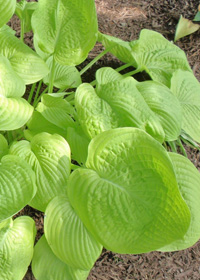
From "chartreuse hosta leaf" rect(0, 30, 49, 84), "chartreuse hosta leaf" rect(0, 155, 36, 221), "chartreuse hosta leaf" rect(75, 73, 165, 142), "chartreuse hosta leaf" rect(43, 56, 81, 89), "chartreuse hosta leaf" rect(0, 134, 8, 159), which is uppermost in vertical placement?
"chartreuse hosta leaf" rect(0, 30, 49, 84)

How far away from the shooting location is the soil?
5.06 ft

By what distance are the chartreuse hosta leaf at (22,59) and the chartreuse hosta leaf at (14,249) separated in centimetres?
56

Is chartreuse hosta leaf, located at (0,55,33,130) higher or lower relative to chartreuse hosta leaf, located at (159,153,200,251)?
higher

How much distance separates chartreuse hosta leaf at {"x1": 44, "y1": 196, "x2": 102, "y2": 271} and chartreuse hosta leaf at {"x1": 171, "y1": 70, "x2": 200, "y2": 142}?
676mm

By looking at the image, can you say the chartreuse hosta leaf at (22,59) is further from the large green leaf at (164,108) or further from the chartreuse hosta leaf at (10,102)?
the large green leaf at (164,108)

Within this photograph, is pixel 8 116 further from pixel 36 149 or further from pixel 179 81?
pixel 179 81

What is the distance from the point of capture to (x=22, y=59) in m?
1.31

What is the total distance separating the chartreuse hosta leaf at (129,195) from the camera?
38.5 inches

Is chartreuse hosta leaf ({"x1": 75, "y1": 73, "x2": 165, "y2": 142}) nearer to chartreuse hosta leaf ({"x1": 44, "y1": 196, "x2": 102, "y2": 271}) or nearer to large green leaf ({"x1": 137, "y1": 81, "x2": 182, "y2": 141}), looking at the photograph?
large green leaf ({"x1": 137, "y1": 81, "x2": 182, "y2": 141})

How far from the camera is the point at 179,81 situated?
1.54m

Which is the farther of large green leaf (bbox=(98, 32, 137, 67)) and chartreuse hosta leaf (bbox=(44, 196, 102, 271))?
large green leaf (bbox=(98, 32, 137, 67))

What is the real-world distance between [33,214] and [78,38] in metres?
0.82

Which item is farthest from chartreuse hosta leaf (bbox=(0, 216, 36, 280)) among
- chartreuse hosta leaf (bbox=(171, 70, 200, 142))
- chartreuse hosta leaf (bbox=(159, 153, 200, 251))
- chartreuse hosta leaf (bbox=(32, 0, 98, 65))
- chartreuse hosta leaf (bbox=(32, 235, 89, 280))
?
chartreuse hosta leaf (bbox=(171, 70, 200, 142))

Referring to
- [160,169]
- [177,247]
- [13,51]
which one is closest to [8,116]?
[13,51]
